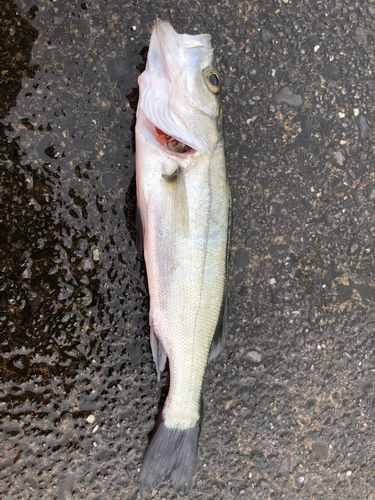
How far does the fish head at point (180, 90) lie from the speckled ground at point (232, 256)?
0.31m

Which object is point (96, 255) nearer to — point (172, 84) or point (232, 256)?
point (232, 256)

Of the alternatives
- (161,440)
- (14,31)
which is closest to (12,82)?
(14,31)

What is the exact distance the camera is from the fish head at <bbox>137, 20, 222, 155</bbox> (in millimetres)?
1885

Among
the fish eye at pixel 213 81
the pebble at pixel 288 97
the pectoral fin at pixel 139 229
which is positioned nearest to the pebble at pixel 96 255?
the pectoral fin at pixel 139 229

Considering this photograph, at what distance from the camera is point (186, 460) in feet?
6.77

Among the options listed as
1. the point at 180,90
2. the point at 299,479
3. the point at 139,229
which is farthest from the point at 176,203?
the point at 299,479

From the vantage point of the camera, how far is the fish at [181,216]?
190 centimetres

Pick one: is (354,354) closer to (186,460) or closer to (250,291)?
(250,291)

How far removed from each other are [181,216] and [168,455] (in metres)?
1.54

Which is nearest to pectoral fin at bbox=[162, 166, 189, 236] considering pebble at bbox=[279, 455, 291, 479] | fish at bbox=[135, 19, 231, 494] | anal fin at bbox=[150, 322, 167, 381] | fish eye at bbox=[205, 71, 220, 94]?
fish at bbox=[135, 19, 231, 494]

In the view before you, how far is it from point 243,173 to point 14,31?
5.87ft

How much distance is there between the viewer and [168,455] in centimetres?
205

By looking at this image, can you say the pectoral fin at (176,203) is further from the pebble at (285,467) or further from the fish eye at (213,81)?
the pebble at (285,467)

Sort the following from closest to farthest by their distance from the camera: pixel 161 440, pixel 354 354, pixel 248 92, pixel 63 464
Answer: pixel 161 440 < pixel 63 464 < pixel 248 92 < pixel 354 354
